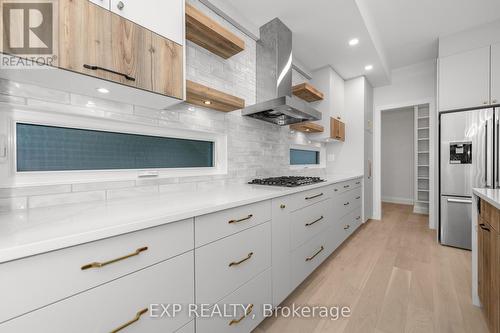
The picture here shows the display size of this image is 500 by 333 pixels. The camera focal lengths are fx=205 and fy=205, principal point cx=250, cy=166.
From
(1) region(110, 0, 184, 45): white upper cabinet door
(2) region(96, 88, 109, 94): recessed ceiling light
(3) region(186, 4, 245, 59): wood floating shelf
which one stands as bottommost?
(2) region(96, 88, 109, 94): recessed ceiling light

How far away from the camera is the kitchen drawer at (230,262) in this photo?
1015 mm

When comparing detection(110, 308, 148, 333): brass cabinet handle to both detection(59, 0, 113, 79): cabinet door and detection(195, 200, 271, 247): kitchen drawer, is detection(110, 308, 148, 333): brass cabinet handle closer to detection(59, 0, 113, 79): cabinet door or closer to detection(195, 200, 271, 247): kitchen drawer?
detection(195, 200, 271, 247): kitchen drawer

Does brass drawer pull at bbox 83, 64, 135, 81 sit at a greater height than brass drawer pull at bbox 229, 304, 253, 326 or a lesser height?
greater

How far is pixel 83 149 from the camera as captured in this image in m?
1.24

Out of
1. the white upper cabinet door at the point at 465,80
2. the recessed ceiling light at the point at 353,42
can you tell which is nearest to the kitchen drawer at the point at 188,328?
the recessed ceiling light at the point at 353,42

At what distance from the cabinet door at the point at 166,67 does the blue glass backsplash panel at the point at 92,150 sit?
19.4 inches

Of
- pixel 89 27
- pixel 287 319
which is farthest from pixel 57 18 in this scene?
pixel 287 319

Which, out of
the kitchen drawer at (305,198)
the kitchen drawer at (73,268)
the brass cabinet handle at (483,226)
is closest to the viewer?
the kitchen drawer at (73,268)

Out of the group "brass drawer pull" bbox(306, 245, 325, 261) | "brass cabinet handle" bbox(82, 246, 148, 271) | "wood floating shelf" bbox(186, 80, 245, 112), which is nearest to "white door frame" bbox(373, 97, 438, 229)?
"brass drawer pull" bbox(306, 245, 325, 261)

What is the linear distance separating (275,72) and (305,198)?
4.43 ft

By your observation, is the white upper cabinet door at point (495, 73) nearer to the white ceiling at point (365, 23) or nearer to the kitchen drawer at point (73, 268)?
the white ceiling at point (365, 23)

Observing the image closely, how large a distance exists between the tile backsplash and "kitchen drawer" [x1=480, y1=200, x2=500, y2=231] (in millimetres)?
1734

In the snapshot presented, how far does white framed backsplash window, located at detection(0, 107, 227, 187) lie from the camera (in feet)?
3.33

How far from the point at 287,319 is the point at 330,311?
0.35 m
